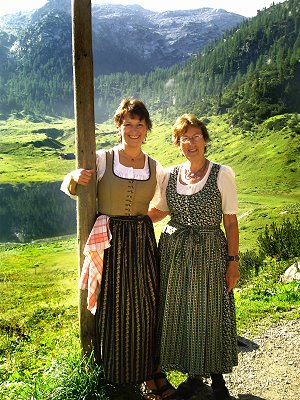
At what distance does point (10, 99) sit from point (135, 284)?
174983 mm

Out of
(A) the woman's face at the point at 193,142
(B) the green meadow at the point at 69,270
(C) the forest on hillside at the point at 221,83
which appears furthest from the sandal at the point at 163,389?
(C) the forest on hillside at the point at 221,83

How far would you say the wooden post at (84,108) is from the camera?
3484 mm

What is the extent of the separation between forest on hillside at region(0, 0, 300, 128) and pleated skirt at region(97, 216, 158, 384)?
85.7 meters

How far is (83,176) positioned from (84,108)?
0.54 meters

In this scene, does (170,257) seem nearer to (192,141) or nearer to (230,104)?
(192,141)

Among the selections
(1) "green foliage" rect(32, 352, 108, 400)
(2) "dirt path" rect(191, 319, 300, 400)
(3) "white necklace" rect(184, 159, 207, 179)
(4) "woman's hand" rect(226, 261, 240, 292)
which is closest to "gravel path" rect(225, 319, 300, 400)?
(2) "dirt path" rect(191, 319, 300, 400)

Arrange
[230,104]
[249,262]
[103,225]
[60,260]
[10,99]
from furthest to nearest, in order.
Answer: [10,99], [230,104], [60,260], [249,262], [103,225]

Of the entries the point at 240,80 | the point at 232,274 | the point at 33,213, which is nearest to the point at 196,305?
the point at 232,274

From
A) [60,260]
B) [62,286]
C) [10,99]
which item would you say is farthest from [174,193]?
[10,99]

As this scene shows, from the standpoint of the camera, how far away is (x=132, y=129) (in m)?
3.66

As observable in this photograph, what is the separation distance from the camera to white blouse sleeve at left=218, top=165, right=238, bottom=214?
12.5 ft

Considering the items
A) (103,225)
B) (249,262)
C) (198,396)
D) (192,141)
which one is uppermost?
(192,141)

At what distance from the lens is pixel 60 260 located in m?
35.7

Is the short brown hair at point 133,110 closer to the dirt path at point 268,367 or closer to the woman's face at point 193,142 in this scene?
the woman's face at point 193,142
